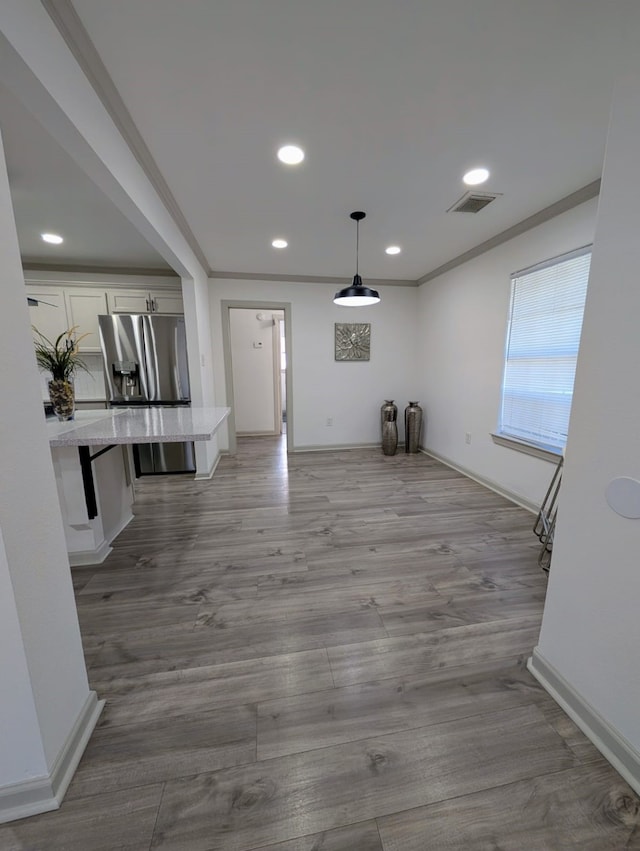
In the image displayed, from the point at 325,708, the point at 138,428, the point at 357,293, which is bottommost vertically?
the point at 325,708

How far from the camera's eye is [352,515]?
2.88m

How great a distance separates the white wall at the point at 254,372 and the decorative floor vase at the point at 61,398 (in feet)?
11.8

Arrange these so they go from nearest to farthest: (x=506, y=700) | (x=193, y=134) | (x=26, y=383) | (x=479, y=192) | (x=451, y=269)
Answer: (x=26, y=383), (x=506, y=700), (x=193, y=134), (x=479, y=192), (x=451, y=269)

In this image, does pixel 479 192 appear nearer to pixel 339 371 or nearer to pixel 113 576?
pixel 339 371

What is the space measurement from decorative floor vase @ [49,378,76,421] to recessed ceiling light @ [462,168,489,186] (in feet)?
10.2

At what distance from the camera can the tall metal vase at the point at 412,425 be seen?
480 cm

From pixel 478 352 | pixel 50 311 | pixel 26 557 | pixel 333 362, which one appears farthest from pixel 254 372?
pixel 26 557

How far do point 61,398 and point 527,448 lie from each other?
3812mm

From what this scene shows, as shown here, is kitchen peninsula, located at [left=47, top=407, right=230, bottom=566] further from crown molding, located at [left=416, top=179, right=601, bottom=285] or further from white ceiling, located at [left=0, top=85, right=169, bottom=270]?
crown molding, located at [left=416, top=179, right=601, bottom=285]

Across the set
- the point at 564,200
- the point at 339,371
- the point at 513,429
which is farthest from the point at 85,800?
the point at 339,371

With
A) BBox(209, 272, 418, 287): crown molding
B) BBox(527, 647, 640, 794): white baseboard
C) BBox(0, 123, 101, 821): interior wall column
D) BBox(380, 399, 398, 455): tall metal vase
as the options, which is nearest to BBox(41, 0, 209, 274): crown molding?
BBox(0, 123, 101, 821): interior wall column

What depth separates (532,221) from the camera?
2.79 m

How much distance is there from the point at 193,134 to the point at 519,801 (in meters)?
3.17

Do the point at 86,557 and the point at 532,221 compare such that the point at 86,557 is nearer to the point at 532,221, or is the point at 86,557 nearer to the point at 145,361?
the point at 145,361
